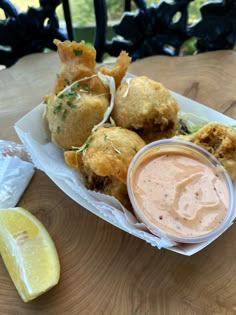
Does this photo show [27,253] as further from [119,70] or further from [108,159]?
[119,70]

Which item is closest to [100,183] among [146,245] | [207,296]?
[146,245]

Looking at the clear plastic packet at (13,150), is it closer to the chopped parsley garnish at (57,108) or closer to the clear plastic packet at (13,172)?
the clear plastic packet at (13,172)

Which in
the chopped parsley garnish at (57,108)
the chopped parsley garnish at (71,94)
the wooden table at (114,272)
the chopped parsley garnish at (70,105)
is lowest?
the wooden table at (114,272)

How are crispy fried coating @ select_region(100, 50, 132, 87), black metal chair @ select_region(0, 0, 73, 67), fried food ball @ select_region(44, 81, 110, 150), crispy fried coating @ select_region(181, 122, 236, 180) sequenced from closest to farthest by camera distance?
1. crispy fried coating @ select_region(181, 122, 236, 180)
2. fried food ball @ select_region(44, 81, 110, 150)
3. crispy fried coating @ select_region(100, 50, 132, 87)
4. black metal chair @ select_region(0, 0, 73, 67)

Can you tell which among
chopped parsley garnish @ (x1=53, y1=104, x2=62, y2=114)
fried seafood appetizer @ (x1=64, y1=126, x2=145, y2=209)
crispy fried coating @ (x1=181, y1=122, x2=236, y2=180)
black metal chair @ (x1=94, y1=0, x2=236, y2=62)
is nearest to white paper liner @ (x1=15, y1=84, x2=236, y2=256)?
fried seafood appetizer @ (x1=64, y1=126, x2=145, y2=209)

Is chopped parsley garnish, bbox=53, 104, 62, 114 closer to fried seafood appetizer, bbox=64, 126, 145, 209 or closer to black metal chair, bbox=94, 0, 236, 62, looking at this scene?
fried seafood appetizer, bbox=64, 126, 145, 209

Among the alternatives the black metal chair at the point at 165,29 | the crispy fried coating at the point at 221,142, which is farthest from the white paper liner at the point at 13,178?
the black metal chair at the point at 165,29
